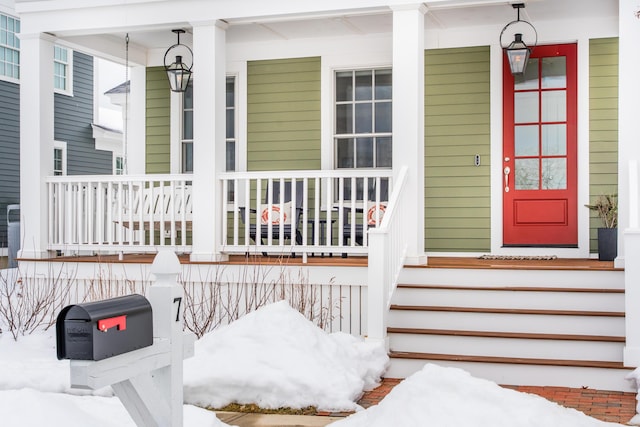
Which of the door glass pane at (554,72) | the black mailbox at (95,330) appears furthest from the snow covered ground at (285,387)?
the door glass pane at (554,72)

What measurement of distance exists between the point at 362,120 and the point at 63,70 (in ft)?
31.2

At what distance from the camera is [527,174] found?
8.89 m

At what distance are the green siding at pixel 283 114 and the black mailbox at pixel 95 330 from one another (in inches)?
279

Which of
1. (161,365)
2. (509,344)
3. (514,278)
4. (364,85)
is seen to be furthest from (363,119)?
(161,365)

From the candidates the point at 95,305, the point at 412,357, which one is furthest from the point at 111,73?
the point at 95,305

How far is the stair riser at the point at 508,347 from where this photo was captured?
6008 millimetres

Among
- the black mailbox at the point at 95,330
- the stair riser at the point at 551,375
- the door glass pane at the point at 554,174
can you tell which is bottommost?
the stair riser at the point at 551,375

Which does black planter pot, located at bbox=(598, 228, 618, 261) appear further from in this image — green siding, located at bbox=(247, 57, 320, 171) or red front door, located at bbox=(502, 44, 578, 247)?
green siding, located at bbox=(247, 57, 320, 171)

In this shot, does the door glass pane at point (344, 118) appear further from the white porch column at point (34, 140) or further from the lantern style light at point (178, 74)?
the white porch column at point (34, 140)

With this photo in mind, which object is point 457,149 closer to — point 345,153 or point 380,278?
point 345,153

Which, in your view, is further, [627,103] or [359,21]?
[359,21]

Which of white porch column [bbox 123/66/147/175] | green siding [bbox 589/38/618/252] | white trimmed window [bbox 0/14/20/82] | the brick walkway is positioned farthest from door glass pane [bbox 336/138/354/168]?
white trimmed window [bbox 0/14/20/82]

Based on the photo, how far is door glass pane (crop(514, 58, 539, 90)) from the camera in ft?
Answer: 29.1

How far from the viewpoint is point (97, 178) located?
8.23 meters
